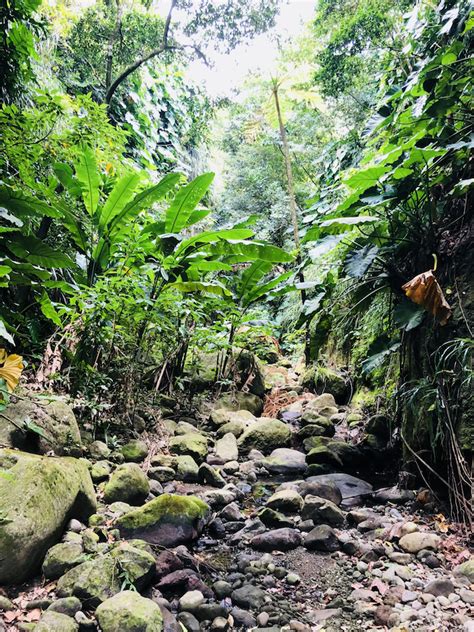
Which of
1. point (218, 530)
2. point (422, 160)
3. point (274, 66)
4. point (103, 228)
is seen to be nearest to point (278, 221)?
point (274, 66)

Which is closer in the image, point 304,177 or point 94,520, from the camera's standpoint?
point 94,520

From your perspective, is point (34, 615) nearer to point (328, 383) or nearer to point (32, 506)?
point (32, 506)

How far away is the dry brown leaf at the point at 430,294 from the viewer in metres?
2.07

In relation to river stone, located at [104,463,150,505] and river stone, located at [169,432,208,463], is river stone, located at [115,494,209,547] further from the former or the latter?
river stone, located at [169,432,208,463]

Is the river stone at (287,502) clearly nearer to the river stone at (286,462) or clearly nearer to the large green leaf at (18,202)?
the river stone at (286,462)

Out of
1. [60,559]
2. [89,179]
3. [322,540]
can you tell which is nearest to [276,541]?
[322,540]

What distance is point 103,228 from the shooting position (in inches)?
141

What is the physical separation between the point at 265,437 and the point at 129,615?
2322 millimetres

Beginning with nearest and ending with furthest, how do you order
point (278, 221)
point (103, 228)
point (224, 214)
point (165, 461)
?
point (165, 461), point (103, 228), point (278, 221), point (224, 214)

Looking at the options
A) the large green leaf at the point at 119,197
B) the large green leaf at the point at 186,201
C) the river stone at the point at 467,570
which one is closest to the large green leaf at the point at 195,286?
the large green leaf at the point at 186,201

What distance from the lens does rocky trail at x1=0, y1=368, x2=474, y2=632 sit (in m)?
1.38

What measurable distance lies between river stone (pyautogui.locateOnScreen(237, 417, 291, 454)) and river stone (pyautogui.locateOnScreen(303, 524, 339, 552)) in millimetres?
1435

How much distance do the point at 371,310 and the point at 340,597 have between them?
220cm

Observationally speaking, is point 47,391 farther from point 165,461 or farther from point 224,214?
point 224,214
